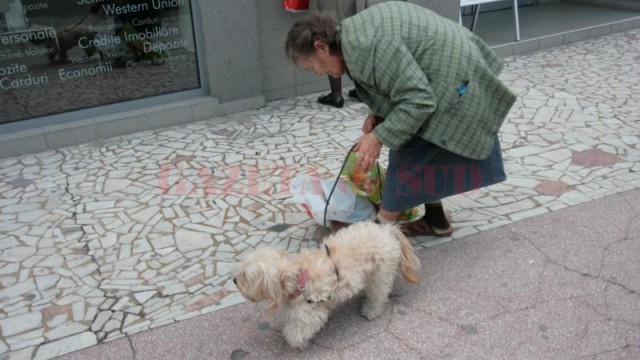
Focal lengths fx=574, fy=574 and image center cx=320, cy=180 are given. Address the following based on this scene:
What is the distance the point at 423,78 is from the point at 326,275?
3.46 ft

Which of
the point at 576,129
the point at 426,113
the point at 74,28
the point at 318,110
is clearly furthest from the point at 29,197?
the point at 576,129

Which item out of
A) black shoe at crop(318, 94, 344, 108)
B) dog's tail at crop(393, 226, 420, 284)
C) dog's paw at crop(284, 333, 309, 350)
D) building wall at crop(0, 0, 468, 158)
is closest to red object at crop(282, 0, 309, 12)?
building wall at crop(0, 0, 468, 158)

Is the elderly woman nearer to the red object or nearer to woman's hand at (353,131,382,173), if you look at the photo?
woman's hand at (353,131,382,173)

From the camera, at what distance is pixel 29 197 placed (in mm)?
4477

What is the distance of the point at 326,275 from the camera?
2.72 metres

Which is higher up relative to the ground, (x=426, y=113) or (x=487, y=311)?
(x=426, y=113)

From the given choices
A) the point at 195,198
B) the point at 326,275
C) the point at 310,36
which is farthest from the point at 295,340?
the point at 195,198

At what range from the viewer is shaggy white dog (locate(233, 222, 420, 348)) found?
259 cm

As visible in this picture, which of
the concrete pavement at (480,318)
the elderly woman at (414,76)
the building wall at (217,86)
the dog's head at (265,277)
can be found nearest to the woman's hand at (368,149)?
the elderly woman at (414,76)

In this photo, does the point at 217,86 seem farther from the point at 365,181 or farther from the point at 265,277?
the point at 265,277

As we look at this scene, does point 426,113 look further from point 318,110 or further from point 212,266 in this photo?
point 318,110

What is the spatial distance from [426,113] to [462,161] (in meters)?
0.55

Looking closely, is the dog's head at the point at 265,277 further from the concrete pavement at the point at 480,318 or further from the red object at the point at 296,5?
the red object at the point at 296,5

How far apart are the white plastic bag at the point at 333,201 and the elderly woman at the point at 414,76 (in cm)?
52
